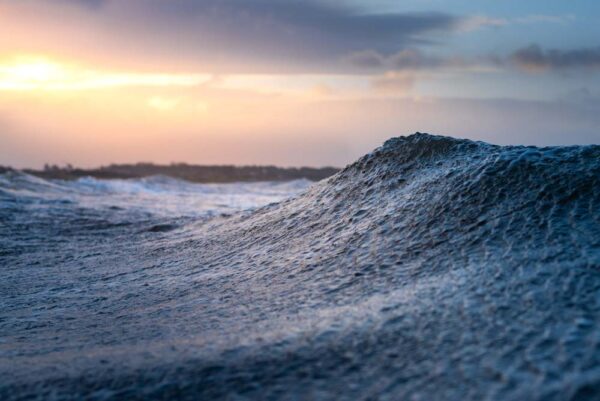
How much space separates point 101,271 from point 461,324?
2.26 meters

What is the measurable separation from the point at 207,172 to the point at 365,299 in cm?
1631

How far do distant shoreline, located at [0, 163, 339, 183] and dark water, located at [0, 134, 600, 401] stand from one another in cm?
1177

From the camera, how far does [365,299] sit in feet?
5.81

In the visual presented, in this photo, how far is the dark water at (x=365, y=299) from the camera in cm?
134

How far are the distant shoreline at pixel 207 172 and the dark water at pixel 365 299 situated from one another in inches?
463

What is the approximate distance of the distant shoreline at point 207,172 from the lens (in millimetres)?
14978

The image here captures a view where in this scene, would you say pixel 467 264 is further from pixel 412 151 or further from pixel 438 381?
pixel 412 151

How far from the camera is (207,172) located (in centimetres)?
1780

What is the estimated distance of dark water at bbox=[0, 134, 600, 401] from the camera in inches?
52.6

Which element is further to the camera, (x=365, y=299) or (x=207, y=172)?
→ (x=207, y=172)

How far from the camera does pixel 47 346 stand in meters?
1.94

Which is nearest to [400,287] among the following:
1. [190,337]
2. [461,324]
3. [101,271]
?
[461,324]

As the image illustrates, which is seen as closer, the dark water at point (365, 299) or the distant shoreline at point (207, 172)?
the dark water at point (365, 299)

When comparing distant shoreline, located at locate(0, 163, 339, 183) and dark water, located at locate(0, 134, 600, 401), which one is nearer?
dark water, located at locate(0, 134, 600, 401)
